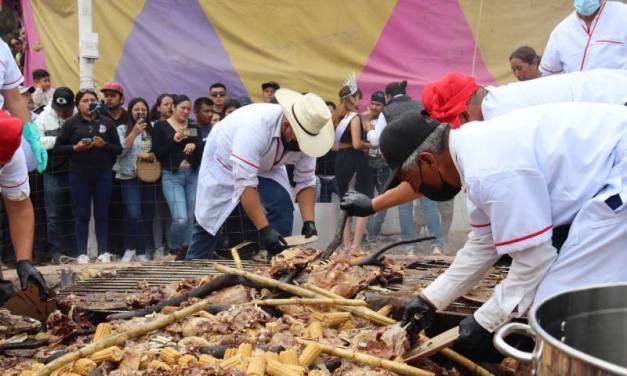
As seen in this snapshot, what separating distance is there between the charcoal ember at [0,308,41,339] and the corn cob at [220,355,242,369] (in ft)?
5.59

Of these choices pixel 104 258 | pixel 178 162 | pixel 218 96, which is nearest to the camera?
pixel 104 258

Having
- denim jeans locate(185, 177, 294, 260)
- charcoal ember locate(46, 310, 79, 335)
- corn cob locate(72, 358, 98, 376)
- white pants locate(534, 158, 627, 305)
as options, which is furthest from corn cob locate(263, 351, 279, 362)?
denim jeans locate(185, 177, 294, 260)

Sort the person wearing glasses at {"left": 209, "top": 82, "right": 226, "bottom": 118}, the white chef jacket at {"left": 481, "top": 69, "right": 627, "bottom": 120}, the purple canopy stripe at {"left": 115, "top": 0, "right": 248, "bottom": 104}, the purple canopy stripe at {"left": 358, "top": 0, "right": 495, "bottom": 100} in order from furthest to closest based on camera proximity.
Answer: the purple canopy stripe at {"left": 358, "top": 0, "right": 495, "bottom": 100} → the purple canopy stripe at {"left": 115, "top": 0, "right": 248, "bottom": 104} → the person wearing glasses at {"left": 209, "top": 82, "right": 226, "bottom": 118} → the white chef jacket at {"left": 481, "top": 69, "right": 627, "bottom": 120}

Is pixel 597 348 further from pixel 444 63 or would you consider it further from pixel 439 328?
pixel 444 63

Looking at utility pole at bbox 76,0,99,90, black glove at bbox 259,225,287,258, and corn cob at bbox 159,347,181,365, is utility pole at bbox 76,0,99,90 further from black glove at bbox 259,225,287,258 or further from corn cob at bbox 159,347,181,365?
corn cob at bbox 159,347,181,365

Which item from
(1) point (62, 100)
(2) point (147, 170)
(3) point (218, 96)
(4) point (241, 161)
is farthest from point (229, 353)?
(3) point (218, 96)

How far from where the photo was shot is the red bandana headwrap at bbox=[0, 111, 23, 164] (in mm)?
4656

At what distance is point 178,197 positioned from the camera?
9.17 m

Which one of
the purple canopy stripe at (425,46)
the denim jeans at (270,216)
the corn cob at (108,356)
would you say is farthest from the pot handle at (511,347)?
the purple canopy stripe at (425,46)

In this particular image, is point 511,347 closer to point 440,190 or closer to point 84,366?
point 440,190

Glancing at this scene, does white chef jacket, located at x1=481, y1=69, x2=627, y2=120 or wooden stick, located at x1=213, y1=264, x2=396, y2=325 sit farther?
white chef jacket, located at x1=481, y1=69, x2=627, y2=120

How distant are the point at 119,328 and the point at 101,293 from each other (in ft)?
4.27

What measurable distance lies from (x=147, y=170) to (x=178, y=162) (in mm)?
373

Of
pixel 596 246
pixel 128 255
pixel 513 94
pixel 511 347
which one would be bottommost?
pixel 128 255
